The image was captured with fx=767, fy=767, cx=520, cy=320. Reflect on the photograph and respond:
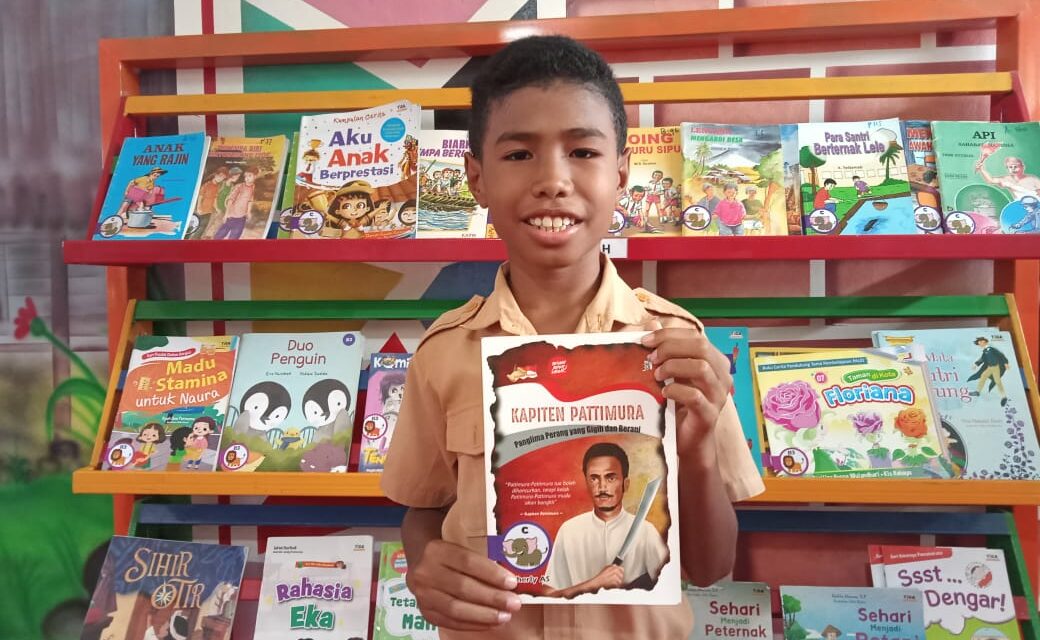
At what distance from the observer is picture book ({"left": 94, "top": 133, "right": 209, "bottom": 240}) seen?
6.33 feet

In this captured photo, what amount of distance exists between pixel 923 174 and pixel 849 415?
2.01 ft

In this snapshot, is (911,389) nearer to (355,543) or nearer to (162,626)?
(355,543)

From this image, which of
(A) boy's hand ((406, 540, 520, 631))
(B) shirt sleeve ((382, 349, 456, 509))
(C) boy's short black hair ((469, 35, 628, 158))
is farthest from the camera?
(B) shirt sleeve ((382, 349, 456, 509))

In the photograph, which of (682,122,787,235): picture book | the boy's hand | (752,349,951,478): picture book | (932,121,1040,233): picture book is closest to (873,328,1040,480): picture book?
(752,349,951,478): picture book

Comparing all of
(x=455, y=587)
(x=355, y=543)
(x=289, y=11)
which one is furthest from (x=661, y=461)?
(x=289, y=11)

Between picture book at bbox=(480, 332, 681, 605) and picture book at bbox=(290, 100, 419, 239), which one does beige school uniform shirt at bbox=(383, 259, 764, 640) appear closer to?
picture book at bbox=(480, 332, 681, 605)

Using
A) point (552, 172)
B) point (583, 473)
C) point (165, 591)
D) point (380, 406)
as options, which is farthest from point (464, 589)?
point (165, 591)

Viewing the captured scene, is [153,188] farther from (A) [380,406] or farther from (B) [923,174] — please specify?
(B) [923,174]

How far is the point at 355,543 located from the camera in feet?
6.54

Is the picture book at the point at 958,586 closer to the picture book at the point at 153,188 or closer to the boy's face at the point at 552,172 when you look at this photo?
the boy's face at the point at 552,172

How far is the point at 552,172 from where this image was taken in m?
0.96

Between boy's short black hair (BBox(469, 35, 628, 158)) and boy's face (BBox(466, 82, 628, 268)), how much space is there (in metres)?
0.02

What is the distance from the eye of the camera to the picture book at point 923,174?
1798mm

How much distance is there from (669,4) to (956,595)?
1.64 metres
